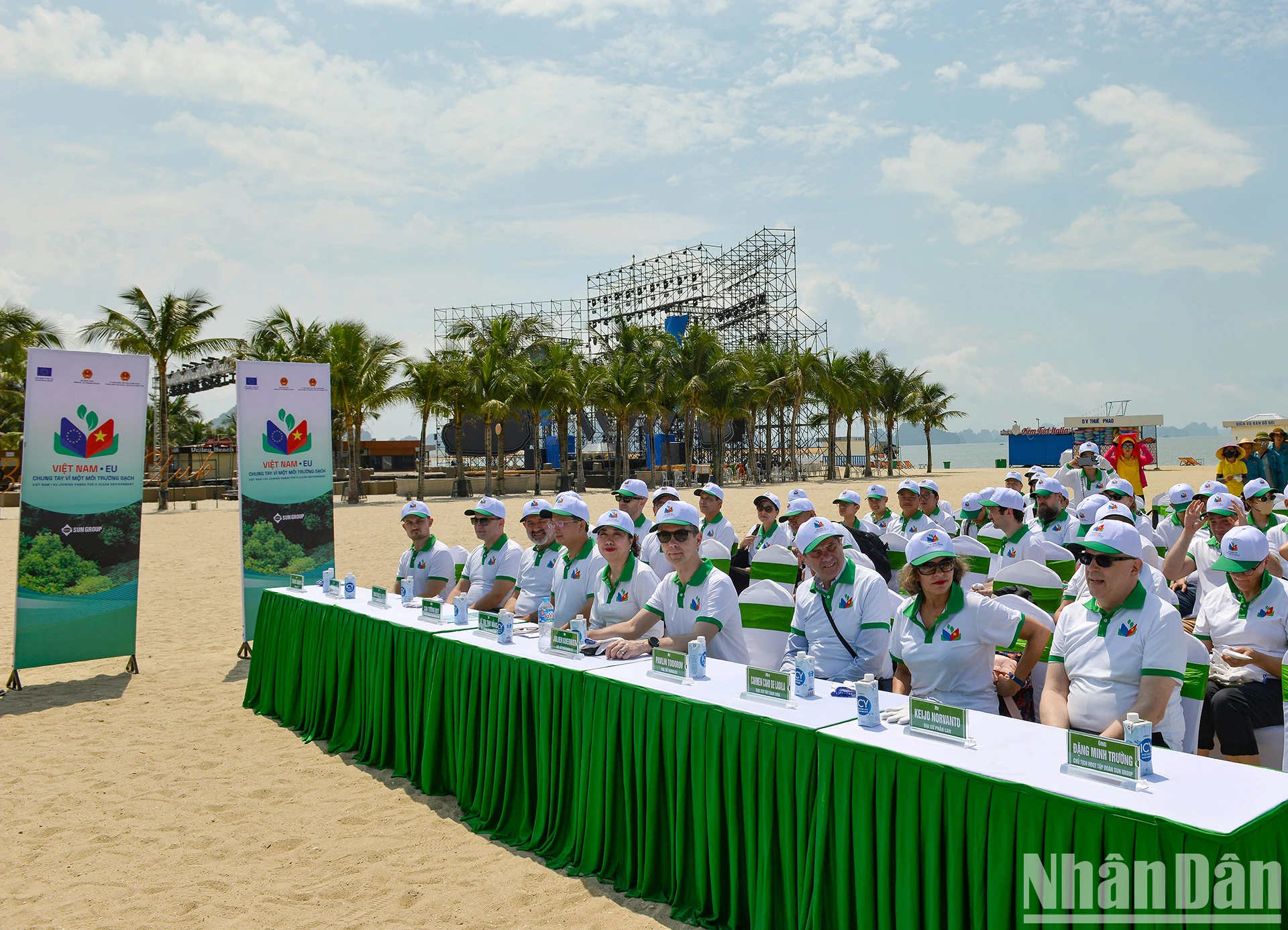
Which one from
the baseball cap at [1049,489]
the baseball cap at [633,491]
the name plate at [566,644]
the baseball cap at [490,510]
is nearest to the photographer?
the name plate at [566,644]

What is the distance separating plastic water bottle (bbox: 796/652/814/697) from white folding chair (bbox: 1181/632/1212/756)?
1.51 m

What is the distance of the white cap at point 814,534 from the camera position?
4.46 meters

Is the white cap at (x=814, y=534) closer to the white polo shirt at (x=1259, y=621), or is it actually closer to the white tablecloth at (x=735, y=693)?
the white tablecloth at (x=735, y=693)

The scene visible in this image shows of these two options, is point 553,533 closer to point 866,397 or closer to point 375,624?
point 375,624

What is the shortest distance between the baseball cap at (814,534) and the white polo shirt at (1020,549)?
2738 millimetres

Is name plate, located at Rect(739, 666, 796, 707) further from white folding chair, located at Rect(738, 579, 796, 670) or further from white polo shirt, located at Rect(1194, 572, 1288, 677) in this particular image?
white polo shirt, located at Rect(1194, 572, 1288, 677)

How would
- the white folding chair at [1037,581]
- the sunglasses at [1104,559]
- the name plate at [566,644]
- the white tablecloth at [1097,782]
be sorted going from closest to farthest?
the white tablecloth at [1097,782]
the sunglasses at [1104,559]
the name plate at [566,644]
the white folding chair at [1037,581]

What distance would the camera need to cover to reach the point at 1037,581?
17.4 feet

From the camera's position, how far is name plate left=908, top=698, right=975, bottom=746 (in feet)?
9.56

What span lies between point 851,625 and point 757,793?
1428mm

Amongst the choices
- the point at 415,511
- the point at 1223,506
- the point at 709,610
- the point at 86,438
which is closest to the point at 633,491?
the point at 415,511

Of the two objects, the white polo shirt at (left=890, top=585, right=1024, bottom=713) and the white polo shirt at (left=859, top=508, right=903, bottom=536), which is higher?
the white polo shirt at (left=859, top=508, right=903, bottom=536)

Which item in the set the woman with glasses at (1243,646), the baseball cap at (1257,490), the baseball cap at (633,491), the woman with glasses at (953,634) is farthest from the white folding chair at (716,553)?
the baseball cap at (1257,490)

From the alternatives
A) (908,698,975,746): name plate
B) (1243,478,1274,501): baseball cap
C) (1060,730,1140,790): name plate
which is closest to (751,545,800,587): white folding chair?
(1243,478,1274,501): baseball cap
